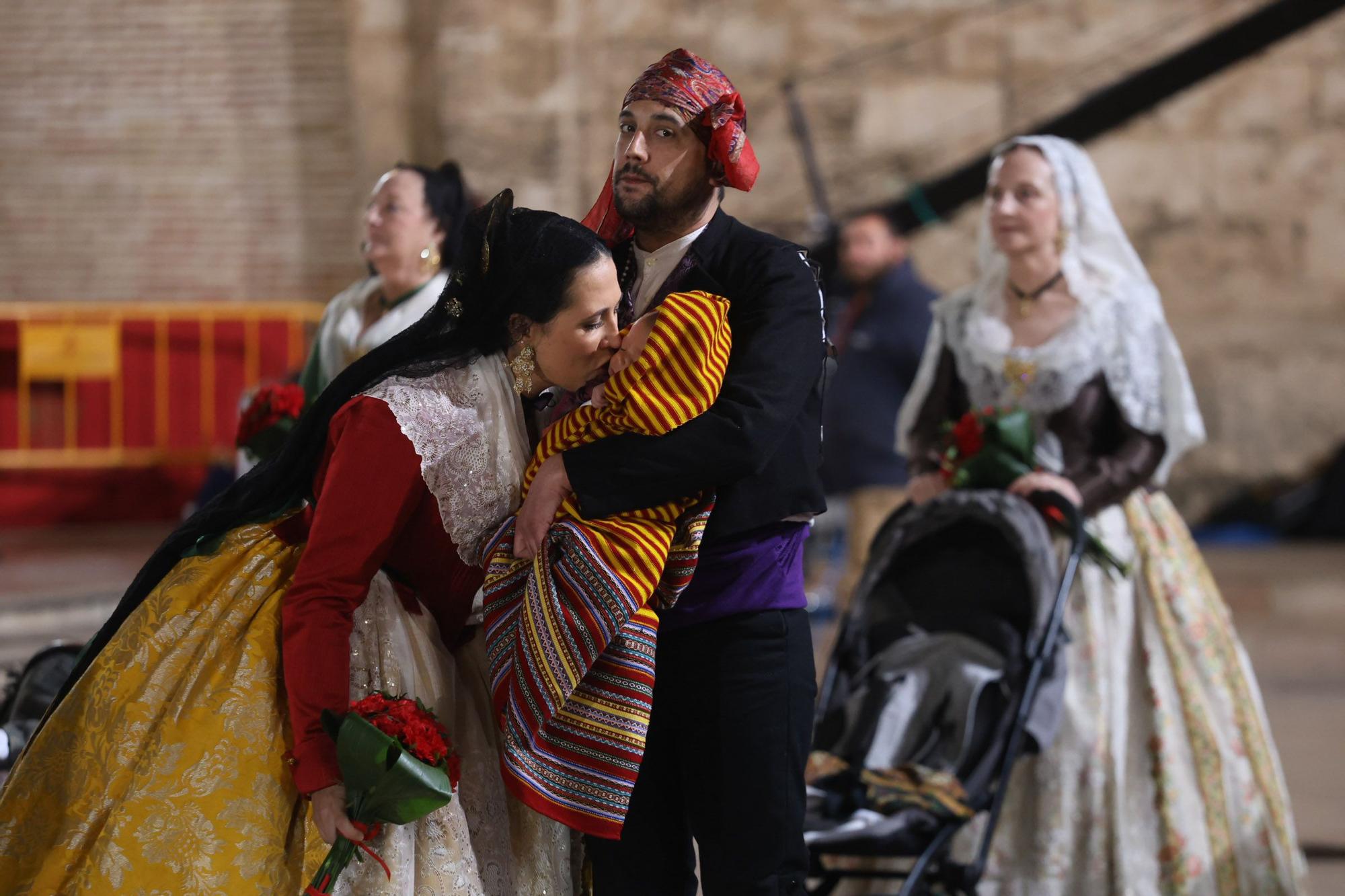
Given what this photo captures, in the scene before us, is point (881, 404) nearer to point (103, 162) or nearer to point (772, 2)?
point (772, 2)

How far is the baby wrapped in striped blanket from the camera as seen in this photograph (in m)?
2.40

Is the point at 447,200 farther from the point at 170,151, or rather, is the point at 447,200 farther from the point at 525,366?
the point at 170,151

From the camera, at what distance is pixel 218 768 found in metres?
2.36

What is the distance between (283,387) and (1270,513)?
7973 millimetres

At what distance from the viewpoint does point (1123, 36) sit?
33.1 feet

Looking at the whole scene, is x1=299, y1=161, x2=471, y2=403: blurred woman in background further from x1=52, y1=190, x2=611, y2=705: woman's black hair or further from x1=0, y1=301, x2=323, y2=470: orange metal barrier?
x1=0, y1=301, x2=323, y2=470: orange metal barrier

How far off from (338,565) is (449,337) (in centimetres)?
40

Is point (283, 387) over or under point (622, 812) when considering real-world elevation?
over

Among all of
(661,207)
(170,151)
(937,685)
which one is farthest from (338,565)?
(170,151)

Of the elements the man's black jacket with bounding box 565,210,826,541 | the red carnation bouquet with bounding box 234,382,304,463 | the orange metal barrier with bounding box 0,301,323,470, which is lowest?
the orange metal barrier with bounding box 0,301,323,470

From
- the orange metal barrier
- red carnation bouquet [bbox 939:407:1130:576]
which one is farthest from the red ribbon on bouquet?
the orange metal barrier

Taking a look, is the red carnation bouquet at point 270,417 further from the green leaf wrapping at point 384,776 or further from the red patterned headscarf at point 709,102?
the green leaf wrapping at point 384,776

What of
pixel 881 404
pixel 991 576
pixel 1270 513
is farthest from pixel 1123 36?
pixel 991 576

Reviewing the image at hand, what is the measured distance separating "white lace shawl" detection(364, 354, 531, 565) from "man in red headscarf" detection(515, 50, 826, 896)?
29 centimetres
